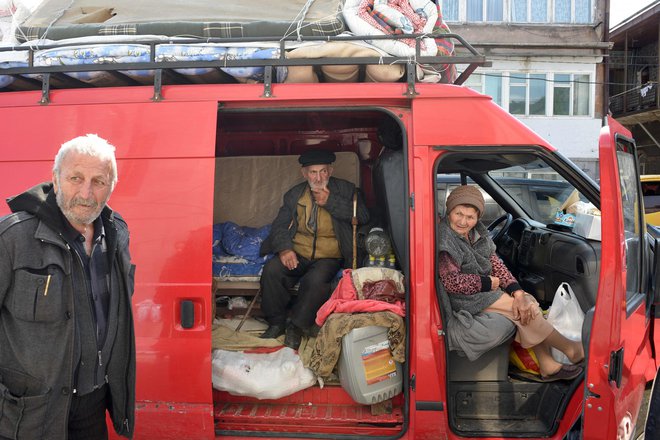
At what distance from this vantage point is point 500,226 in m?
4.92

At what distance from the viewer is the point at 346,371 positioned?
2986 millimetres

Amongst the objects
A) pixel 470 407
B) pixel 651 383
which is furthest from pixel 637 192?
pixel 470 407

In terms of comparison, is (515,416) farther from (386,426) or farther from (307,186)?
(307,186)

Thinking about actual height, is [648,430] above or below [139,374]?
below

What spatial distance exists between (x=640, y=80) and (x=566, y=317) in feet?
76.9

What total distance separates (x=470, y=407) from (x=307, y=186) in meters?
1.94

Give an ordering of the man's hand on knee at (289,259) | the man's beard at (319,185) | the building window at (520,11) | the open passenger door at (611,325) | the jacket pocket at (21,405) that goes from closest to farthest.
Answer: the jacket pocket at (21,405) → the open passenger door at (611,325) → the man's hand on knee at (289,259) → the man's beard at (319,185) → the building window at (520,11)

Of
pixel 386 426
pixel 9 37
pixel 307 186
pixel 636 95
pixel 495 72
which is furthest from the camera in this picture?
pixel 636 95

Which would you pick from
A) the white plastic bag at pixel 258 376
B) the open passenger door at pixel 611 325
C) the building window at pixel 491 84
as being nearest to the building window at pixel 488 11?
the building window at pixel 491 84

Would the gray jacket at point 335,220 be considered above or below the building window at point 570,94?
below

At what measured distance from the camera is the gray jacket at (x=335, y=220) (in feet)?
13.1

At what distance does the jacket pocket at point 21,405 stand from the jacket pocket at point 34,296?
213mm

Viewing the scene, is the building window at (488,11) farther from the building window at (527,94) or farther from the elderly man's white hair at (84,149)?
the elderly man's white hair at (84,149)

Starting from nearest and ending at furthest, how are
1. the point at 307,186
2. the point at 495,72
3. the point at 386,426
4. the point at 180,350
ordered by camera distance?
the point at 180,350
the point at 386,426
the point at 307,186
the point at 495,72
